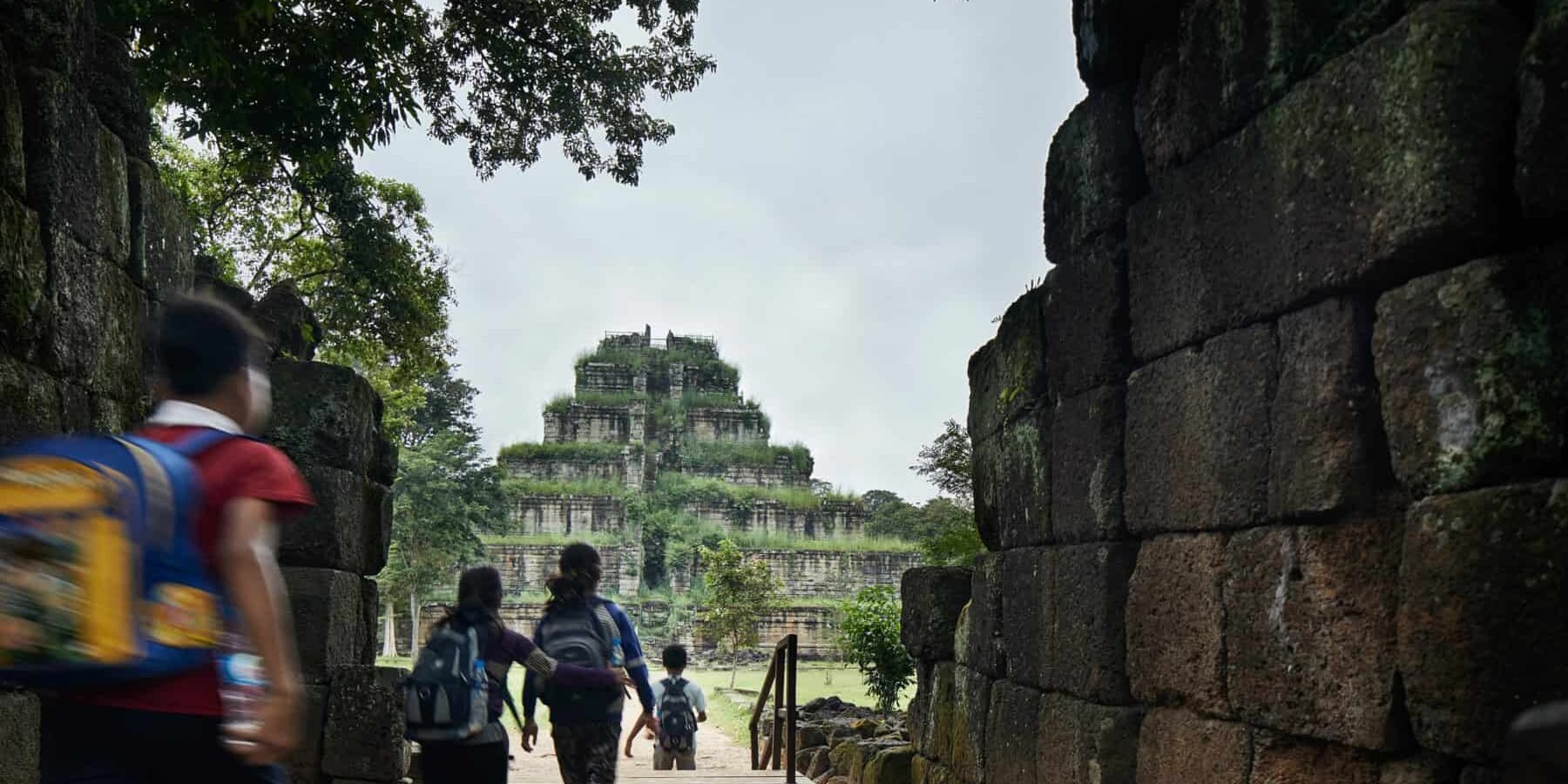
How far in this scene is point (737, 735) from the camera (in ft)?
63.2

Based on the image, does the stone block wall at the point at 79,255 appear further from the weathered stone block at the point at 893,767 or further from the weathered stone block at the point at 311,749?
A: the weathered stone block at the point at 893,767

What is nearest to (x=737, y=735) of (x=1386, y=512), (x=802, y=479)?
(x=1386, y=512)

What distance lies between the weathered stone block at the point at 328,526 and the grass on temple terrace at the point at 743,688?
9.58m

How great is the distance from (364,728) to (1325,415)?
182 inches

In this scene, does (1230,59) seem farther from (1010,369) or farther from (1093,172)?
(1010,369)

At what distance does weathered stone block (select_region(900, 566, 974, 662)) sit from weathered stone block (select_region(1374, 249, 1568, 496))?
4.13m

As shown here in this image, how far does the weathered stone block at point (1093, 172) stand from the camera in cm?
464

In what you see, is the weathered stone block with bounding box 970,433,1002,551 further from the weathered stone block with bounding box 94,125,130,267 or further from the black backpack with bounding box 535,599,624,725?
the weathered stone block with bounding box 94,125,130,267

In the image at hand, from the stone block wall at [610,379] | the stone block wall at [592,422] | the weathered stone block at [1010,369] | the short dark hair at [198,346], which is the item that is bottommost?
the short dark hair at [198,346]

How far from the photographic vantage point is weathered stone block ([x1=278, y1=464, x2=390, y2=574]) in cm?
686

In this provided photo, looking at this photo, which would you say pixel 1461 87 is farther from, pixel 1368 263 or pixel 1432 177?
pixel 1368 263

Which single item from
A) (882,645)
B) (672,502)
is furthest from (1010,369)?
(672,502)

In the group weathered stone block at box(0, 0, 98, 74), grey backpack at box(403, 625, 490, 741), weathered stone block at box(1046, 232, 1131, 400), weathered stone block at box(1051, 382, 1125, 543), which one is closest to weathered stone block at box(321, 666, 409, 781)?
grey backpack at box(403, 625, 490, 741)

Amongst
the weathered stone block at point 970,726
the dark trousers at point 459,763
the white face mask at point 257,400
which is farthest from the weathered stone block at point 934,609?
the white face mask at point 257,400
